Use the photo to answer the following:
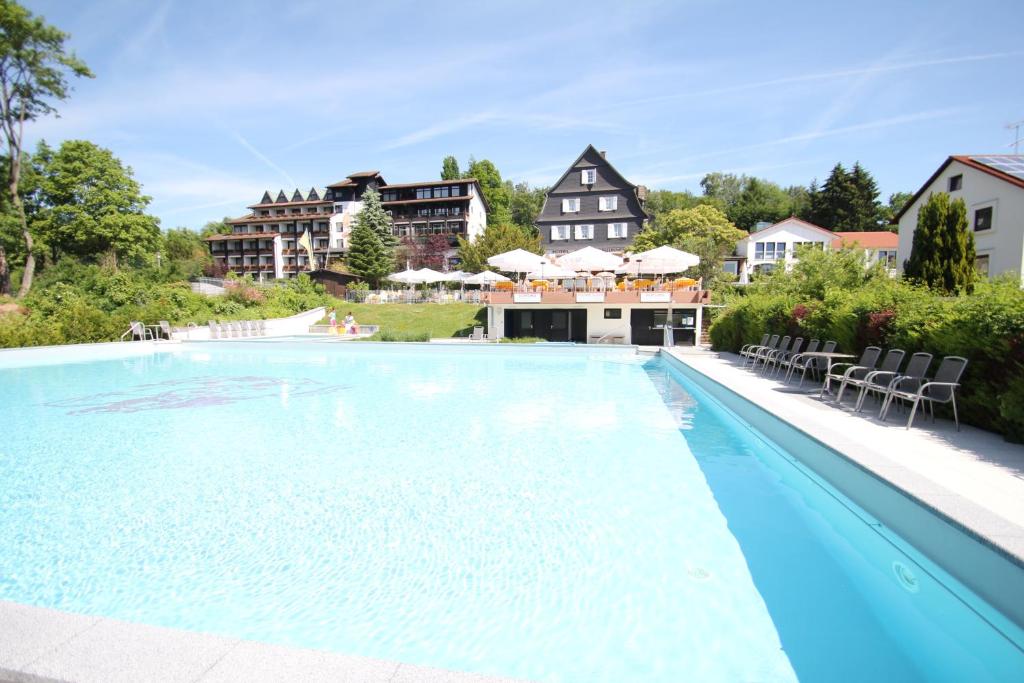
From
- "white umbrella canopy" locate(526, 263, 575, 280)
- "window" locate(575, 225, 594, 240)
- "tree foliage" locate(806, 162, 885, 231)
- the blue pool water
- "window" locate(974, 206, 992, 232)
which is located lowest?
the blue pool water

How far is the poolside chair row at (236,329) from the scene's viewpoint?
2755cm

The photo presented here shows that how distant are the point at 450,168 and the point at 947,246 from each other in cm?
5948

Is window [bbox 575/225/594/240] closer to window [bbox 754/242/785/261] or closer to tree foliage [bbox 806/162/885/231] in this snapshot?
window [bbox 754/242/785/261]

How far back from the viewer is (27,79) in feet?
103

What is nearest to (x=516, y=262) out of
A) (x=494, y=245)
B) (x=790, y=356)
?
(x=790, y=356)

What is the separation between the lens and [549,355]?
67.5ft

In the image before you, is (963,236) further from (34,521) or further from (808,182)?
(808,182)

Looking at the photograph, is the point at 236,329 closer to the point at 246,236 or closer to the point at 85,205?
the point at 85,205

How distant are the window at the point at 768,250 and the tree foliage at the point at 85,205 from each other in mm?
49408

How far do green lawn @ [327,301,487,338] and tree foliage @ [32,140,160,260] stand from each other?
56.3ft

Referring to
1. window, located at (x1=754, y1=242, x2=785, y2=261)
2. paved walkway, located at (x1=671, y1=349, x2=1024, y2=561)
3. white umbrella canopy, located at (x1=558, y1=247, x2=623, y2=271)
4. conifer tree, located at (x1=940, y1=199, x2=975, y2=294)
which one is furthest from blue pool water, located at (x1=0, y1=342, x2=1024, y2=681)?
window, located at (x1=754, y1=242, x2=785, y2=261)

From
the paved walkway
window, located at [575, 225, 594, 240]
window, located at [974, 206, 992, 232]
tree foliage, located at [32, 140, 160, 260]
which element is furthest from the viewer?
window, located at [575, 225, 594, 240]

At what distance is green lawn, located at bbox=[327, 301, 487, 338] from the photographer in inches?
1163

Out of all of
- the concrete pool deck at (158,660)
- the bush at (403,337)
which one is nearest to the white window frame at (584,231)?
the bush at (403,337)
